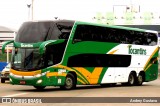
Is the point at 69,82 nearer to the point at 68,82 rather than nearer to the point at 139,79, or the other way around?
the point at 68,82

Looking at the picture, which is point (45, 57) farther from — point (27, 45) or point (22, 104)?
point (22, 104)

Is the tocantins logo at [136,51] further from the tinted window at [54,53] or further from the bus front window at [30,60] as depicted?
the bus front window at [30,60]

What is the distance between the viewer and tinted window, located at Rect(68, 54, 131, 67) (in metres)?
26.9

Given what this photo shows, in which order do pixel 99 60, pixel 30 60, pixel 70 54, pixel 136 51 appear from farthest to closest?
A: pixel 136 51 → pixel 99 60 → pixel 70 54 → pixel 30 60

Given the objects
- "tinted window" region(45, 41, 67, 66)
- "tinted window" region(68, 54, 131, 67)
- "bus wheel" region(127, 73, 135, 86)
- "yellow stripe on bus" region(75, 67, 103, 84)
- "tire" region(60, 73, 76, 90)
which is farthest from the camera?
"bus wheel" region(127, 73, 135, 86)

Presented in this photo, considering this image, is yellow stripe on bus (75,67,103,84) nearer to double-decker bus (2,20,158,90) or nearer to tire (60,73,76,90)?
double-decker bus (2,20,158,90)

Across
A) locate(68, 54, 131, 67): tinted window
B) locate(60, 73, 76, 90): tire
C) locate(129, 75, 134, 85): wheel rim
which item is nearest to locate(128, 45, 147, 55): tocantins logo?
→ locate(68, 54, 131, 67): tinted window

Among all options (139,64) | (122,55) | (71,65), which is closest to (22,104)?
(71,65)

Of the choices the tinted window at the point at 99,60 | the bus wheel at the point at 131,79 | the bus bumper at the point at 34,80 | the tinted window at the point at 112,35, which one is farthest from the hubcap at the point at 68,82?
the bus wheel at the point at 131,79

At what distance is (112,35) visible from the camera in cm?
2997

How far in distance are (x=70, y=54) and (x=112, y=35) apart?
444 centimetres

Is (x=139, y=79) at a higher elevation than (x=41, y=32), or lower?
lower

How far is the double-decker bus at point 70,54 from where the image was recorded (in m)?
24.9

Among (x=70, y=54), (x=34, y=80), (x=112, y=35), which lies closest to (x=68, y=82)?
(x=70, y=54)
